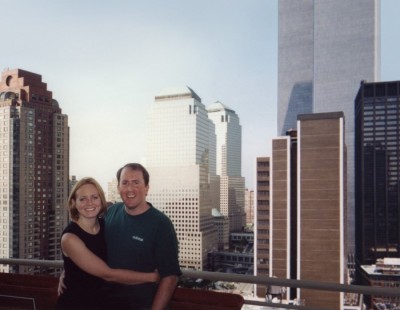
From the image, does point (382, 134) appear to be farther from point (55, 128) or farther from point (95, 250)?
point (95, 250)

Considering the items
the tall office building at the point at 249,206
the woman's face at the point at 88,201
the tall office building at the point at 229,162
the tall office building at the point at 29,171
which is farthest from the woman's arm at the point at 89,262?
the tall office building at the point at 249,206

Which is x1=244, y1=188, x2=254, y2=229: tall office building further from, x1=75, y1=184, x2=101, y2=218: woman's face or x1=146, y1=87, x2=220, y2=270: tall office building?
x1=75, y1=184, x2=101, y2=218: woman's face

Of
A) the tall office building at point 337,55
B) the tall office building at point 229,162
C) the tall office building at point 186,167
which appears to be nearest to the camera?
the tall office building at point 186,167

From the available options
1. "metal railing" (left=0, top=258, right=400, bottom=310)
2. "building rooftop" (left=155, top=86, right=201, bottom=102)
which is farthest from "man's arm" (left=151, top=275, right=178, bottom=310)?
"building rooftop" (left=155, top=86, right=201, bottom=102)

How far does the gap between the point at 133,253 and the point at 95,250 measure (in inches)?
5.2

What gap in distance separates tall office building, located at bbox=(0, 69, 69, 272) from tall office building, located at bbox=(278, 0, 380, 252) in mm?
63728

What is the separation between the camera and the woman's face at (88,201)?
1.30 m

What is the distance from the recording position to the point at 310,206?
4456 cm

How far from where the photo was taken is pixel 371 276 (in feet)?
163

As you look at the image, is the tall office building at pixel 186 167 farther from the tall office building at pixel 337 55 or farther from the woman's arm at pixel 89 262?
the tall office building at pixel 337 55

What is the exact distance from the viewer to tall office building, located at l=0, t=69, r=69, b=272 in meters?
18.8

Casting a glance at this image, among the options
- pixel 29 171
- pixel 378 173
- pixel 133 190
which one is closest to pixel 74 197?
pixel 133 190

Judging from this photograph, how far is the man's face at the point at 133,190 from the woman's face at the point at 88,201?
0.10 metres

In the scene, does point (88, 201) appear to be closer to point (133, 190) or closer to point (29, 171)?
point (133, 190)
